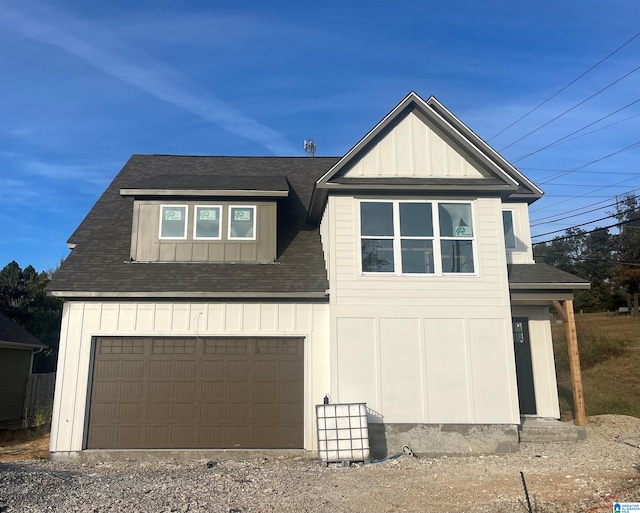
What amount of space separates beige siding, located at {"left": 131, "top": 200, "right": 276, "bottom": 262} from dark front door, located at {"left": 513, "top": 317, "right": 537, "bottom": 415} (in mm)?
6409

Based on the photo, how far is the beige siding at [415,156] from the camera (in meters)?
10.6

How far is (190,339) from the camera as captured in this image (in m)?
10.3

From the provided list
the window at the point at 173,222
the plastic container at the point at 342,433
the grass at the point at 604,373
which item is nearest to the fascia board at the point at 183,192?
the window at the point at 173,222

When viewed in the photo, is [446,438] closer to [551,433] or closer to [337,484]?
[551,433]

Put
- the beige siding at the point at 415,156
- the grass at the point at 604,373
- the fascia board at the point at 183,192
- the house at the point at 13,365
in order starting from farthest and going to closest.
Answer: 1. the house at the point at 13,365
2. the grass at the point at 604,373
3. the fascia board at the point at 183,192
4. the beige siding at the point at 415,156

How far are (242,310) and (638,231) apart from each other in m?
42.9

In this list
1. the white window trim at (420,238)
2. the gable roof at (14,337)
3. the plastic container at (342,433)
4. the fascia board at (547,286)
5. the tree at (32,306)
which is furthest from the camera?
the tree at (32,306)

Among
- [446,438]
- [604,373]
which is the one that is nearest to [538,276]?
[446,438]

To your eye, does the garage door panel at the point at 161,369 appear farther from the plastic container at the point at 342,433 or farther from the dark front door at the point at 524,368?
the dark front door at the point at 524,368

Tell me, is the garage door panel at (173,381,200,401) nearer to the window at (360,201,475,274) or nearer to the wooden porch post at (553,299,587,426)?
the window at (360,201,475,274)

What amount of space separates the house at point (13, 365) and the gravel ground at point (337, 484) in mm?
7873

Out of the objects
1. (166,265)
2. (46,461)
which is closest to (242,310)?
(166,265)

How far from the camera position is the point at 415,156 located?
35.0 ft

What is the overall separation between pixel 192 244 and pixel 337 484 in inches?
258
